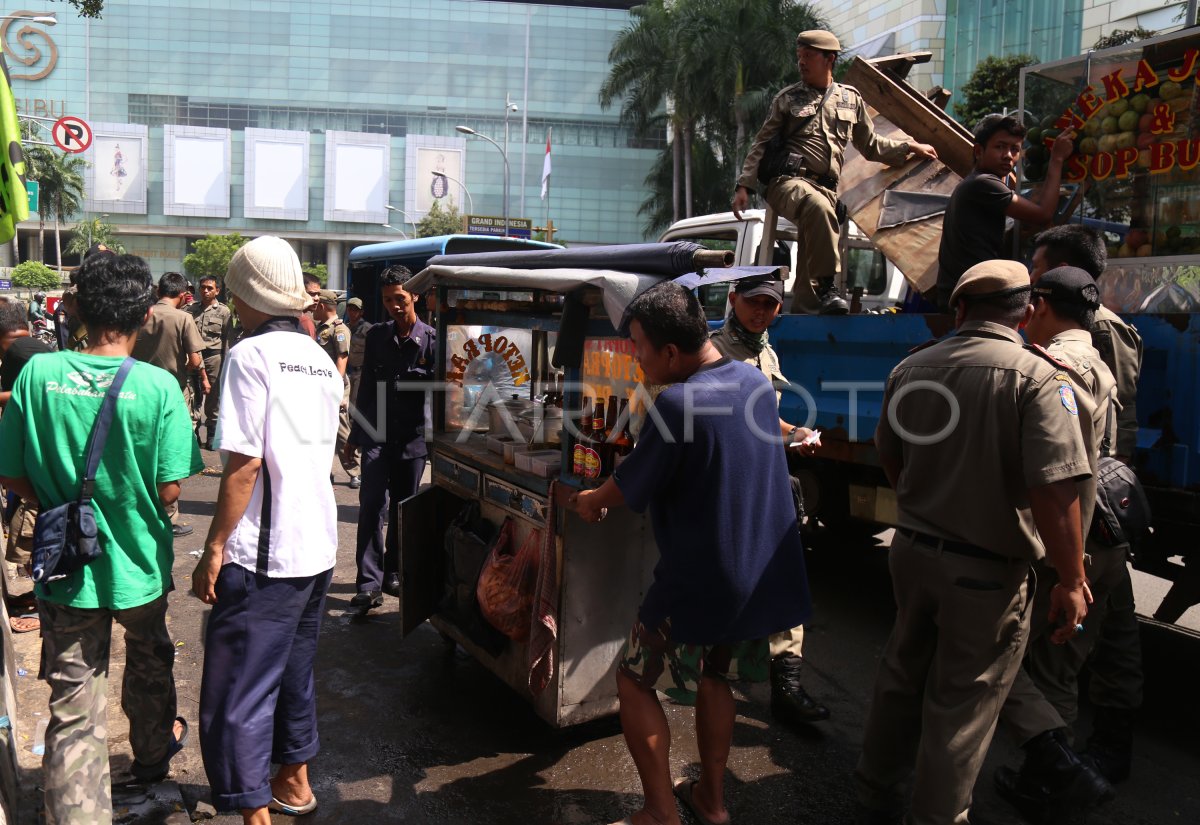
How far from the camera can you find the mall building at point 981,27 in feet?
106

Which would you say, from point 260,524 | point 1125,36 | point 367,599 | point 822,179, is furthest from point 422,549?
point 1125,36

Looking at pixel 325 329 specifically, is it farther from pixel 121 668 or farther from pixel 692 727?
pixel 692 727

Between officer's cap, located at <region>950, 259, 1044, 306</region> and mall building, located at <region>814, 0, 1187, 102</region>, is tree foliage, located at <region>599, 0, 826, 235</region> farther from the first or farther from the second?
officer's cap, located at <region>950, 259, 1044, 306</region>

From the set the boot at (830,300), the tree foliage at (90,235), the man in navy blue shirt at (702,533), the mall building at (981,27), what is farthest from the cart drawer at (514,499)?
the tree foliage at (90,235)

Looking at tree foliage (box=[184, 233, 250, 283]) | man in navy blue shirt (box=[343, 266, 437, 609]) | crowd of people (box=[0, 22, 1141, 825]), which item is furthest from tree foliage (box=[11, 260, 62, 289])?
crowd of people (box=[0, 22, 1141, 825])

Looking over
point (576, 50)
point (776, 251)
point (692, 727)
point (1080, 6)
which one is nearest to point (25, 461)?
Answer: point (692, 727)

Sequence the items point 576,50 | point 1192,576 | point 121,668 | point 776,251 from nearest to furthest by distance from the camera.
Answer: point 1192,576
point 121,668
point 776,251
point 576,50

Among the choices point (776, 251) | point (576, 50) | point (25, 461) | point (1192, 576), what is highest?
point (576, 50)

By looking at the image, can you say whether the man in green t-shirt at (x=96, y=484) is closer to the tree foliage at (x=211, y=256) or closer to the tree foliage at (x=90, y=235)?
the tree foliage at (x=211, y=256)

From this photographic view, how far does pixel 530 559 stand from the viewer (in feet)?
12.5

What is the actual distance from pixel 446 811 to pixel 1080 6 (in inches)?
1540

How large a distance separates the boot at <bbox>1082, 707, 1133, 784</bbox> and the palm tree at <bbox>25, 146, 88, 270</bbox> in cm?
6428

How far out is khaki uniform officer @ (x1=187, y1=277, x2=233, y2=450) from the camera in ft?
32.3

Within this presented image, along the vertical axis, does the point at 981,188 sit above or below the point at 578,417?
above
